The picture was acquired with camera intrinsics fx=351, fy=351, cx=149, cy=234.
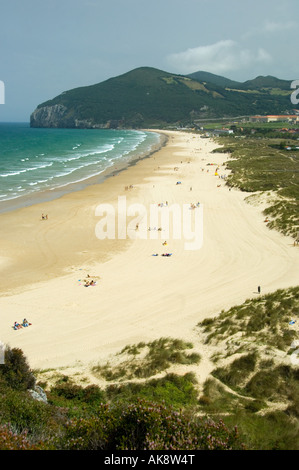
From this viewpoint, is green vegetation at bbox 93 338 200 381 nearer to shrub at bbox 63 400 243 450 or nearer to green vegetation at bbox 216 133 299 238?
shrub at bbox 63 400 243 450

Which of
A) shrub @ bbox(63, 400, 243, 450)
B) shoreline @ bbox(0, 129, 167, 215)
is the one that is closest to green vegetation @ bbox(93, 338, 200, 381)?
shrub @ bbox(63, 400, 243, 450)

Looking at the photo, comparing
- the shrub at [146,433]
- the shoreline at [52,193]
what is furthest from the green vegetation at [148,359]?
the shoreline at [52,193]

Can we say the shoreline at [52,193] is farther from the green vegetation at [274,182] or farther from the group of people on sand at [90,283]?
the group of people on sand at [90,283]

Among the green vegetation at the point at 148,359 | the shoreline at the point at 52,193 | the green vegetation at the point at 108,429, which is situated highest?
the shoreline at the point at 52,193

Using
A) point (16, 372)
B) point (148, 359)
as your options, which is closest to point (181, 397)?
point (148, 359)

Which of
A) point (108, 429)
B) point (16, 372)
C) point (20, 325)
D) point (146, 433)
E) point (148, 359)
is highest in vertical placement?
point (146, 433)

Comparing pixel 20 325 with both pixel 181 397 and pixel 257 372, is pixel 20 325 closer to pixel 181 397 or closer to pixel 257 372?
pixel 181 397

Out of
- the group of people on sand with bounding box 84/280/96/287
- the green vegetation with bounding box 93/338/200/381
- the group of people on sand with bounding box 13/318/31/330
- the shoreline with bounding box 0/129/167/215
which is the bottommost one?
the group of people on sand with bounding box 13/318/31/330

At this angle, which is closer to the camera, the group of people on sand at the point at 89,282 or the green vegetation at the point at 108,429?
the green vegetation at the point at 108,429
